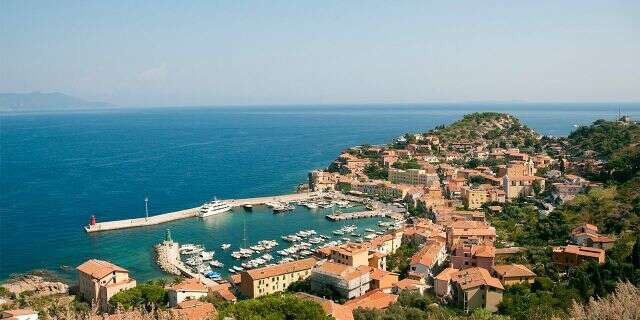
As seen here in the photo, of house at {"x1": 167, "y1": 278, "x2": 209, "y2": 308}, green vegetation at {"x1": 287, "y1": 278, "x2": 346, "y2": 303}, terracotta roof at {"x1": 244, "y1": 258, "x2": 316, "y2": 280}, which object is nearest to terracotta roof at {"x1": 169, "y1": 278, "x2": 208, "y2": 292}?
house at {"x1": 167, "y1": 278, "x2": 209, "y2": 308}

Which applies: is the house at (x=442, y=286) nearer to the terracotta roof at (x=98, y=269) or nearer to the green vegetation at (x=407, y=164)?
A: the terracotta roof at (x=98, y=269)

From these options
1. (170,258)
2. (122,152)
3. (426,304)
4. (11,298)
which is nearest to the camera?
(426,304)

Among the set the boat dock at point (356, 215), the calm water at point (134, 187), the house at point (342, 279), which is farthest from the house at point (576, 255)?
the boat dock at point (356, 215)

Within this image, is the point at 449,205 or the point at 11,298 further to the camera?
the point at 449,205

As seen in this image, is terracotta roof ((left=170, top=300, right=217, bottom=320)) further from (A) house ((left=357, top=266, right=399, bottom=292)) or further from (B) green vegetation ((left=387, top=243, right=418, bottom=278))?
(B) green vegetation ((left=387, top=243, right=418, bottom=278))

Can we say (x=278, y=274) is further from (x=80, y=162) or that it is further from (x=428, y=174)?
(x=80, y=162)

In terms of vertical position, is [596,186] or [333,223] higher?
[596,186]

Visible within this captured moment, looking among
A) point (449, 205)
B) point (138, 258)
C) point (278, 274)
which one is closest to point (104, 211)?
point (138, 258)
